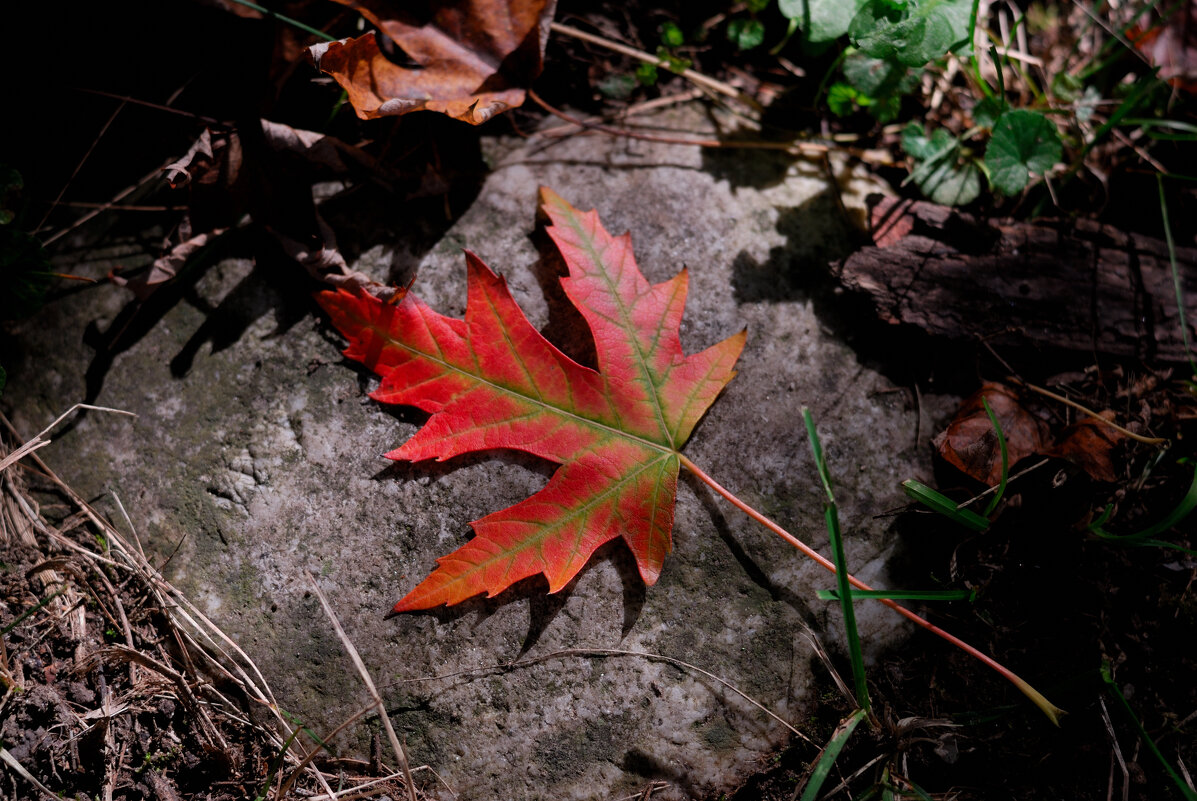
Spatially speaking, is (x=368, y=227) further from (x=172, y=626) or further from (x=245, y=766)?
(x=245, y=766)

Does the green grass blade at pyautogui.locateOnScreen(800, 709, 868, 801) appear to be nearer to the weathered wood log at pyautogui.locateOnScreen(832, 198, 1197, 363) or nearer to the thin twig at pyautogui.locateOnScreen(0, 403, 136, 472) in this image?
the weathered wood log at pyautogui.locateOnScreen(832, 198, 1197, 363)

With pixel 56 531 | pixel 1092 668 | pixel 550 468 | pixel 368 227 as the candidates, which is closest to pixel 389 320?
pixel 368 227

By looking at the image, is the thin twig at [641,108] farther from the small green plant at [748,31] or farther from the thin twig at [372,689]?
the thin twig at [372,689]

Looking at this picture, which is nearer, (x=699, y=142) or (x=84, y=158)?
(x=84, y=158)

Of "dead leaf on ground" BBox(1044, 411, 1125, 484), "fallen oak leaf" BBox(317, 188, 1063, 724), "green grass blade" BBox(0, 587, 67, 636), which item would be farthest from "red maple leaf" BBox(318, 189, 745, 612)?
"dead leaf on ground" BBox(1044, 411, 1125, 484)

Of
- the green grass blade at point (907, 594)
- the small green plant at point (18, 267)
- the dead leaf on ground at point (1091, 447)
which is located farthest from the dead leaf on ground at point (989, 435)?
the small green plant at point (18, 267)

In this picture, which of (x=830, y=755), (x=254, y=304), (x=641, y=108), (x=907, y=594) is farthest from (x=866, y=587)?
(x=254, y=304)

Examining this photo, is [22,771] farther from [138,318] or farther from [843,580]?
[843,580]
